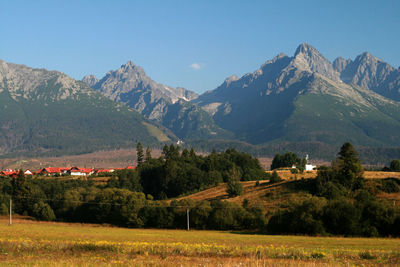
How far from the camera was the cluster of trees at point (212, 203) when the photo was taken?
76.8m

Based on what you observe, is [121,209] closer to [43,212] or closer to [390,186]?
[43,212]

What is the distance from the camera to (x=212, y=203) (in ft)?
331

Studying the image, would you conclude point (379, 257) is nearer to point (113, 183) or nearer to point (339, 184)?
point (339, 184)

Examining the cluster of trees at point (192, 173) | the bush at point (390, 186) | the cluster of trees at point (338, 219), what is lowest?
the cluster of trees at point (338, 219)

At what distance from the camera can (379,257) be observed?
125ft

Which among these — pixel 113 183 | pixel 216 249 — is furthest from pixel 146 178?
pixel 216 249

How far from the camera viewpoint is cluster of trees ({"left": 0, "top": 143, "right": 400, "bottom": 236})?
76812 mm

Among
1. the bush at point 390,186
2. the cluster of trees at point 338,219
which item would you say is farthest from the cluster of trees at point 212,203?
the bush at point 390,186

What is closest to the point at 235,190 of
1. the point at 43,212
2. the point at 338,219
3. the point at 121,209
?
the point at 121,209

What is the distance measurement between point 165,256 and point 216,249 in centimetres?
623

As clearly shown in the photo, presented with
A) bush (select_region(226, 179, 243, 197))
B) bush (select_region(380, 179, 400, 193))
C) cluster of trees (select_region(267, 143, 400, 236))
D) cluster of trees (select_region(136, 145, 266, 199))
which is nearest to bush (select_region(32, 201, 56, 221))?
cluster of trees (select_region(136, 145, 266, 199))

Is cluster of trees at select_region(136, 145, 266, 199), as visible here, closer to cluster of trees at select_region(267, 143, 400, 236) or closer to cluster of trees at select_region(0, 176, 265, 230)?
cluster of trees at select_region(0, 176, 265, 230)

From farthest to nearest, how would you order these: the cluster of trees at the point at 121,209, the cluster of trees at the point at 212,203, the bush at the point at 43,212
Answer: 1. the bush at the point at 43,212
2. the cluster of trees at the point at 121,209
3. the cluster of trees at the point at 212,203

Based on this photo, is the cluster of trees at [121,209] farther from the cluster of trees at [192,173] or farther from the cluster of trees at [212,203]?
the cluster of trees at [192,173]
